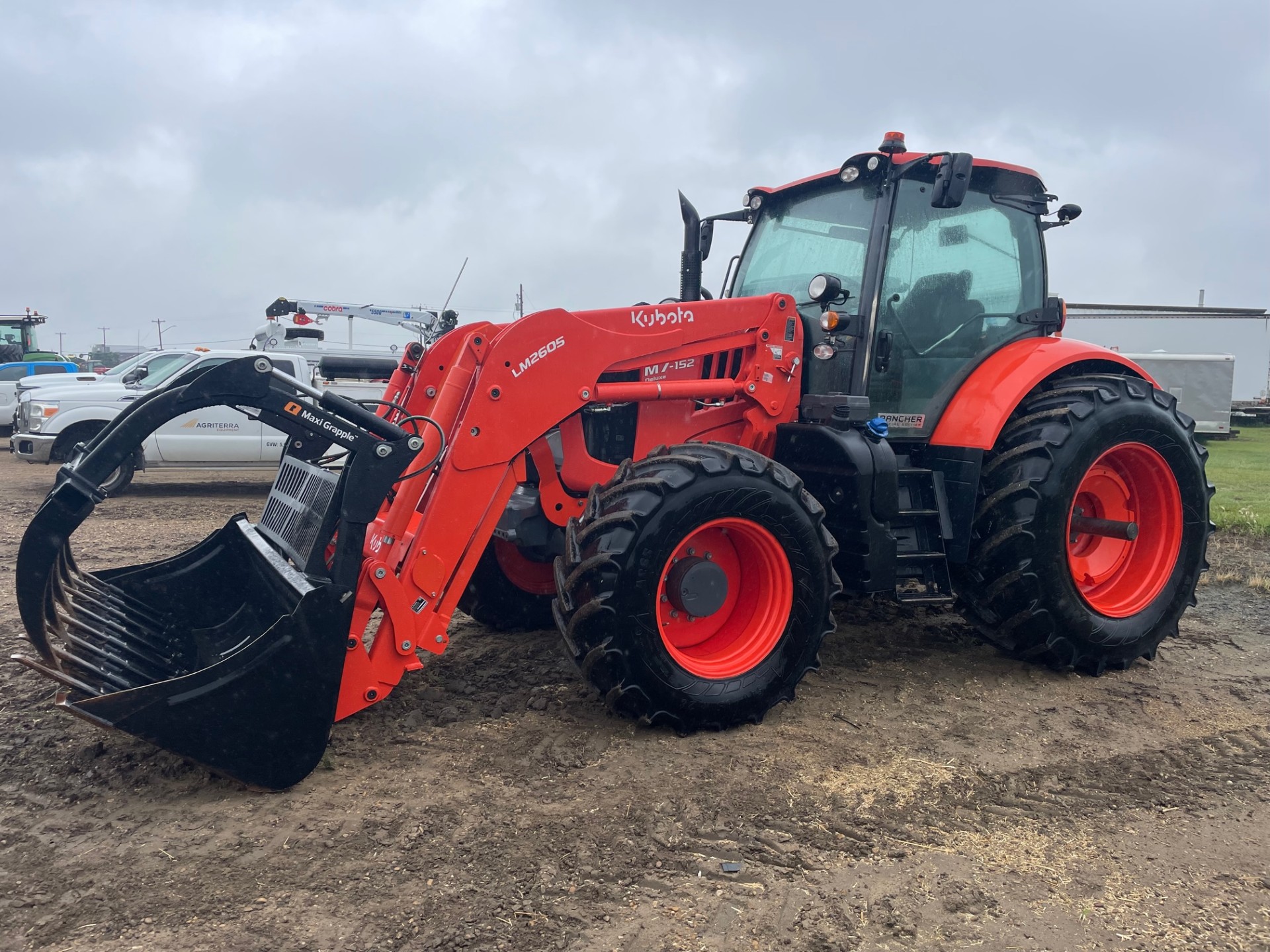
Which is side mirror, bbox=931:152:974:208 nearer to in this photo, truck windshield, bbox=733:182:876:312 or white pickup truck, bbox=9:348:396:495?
truck windshield, bbox=733:182:876:312

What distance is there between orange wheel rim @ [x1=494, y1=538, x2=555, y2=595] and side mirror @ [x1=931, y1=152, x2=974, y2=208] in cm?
278

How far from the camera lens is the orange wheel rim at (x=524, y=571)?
514cm

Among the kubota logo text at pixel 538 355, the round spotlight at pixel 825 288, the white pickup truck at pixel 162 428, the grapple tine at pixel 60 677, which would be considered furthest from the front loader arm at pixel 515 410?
the white pickup truck at pixel 162 428

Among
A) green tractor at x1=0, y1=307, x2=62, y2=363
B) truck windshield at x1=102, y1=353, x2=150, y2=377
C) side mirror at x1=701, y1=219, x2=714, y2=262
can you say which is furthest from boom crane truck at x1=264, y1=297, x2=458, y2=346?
green tractor at x1=0, y1=307, x2=62, y2=363

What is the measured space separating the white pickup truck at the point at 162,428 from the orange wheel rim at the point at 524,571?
6.33m

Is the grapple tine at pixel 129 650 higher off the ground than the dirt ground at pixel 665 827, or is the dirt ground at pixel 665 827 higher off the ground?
the grapple tine at pixel 129 650

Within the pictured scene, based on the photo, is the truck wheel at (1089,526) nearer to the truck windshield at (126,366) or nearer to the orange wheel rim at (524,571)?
the orange wheel rim at (524,571)

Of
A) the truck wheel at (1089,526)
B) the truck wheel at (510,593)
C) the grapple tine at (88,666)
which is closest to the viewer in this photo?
the grapple tine at (88,666)

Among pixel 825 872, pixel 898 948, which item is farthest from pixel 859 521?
pixel 898 948

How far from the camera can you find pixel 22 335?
25234mm

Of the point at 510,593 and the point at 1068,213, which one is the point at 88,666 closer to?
the point at 510,593

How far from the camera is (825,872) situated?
290cm

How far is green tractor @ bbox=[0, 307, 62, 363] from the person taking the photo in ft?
81.0

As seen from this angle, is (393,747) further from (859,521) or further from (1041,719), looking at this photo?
(1041,719)
